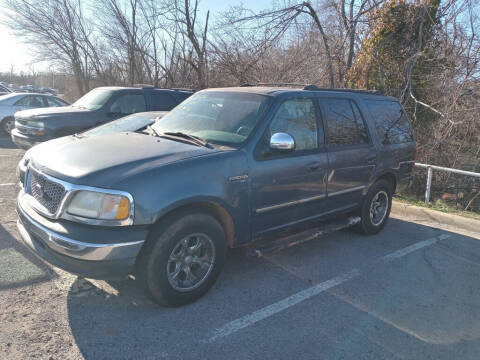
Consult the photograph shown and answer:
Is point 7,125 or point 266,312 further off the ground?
point 7,125

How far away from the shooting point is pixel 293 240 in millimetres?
4070

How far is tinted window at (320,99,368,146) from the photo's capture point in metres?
4.45

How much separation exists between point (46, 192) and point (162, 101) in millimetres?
6420

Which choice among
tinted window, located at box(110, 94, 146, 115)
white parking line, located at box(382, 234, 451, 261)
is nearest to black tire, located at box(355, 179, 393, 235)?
white parking line, located at box(382, 234, 451, 261)

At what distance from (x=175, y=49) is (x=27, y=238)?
16.2 metres

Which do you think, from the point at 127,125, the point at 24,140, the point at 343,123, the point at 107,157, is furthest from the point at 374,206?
Result: the point at 24,140

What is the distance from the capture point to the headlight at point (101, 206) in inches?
110

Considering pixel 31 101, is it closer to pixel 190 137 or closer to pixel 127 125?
pixel 127 125

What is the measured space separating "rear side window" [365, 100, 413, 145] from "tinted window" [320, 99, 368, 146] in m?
0.38

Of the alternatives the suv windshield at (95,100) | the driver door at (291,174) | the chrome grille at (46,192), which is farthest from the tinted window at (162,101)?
the chrome grille at (46,192)

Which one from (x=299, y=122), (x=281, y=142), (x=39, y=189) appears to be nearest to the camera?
(x=39, y=189)

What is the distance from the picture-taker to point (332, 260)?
4.50 meters

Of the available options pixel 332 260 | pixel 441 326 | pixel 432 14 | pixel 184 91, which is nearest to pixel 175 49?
pixel 184 91

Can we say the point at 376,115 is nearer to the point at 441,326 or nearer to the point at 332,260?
the point at 332,260
